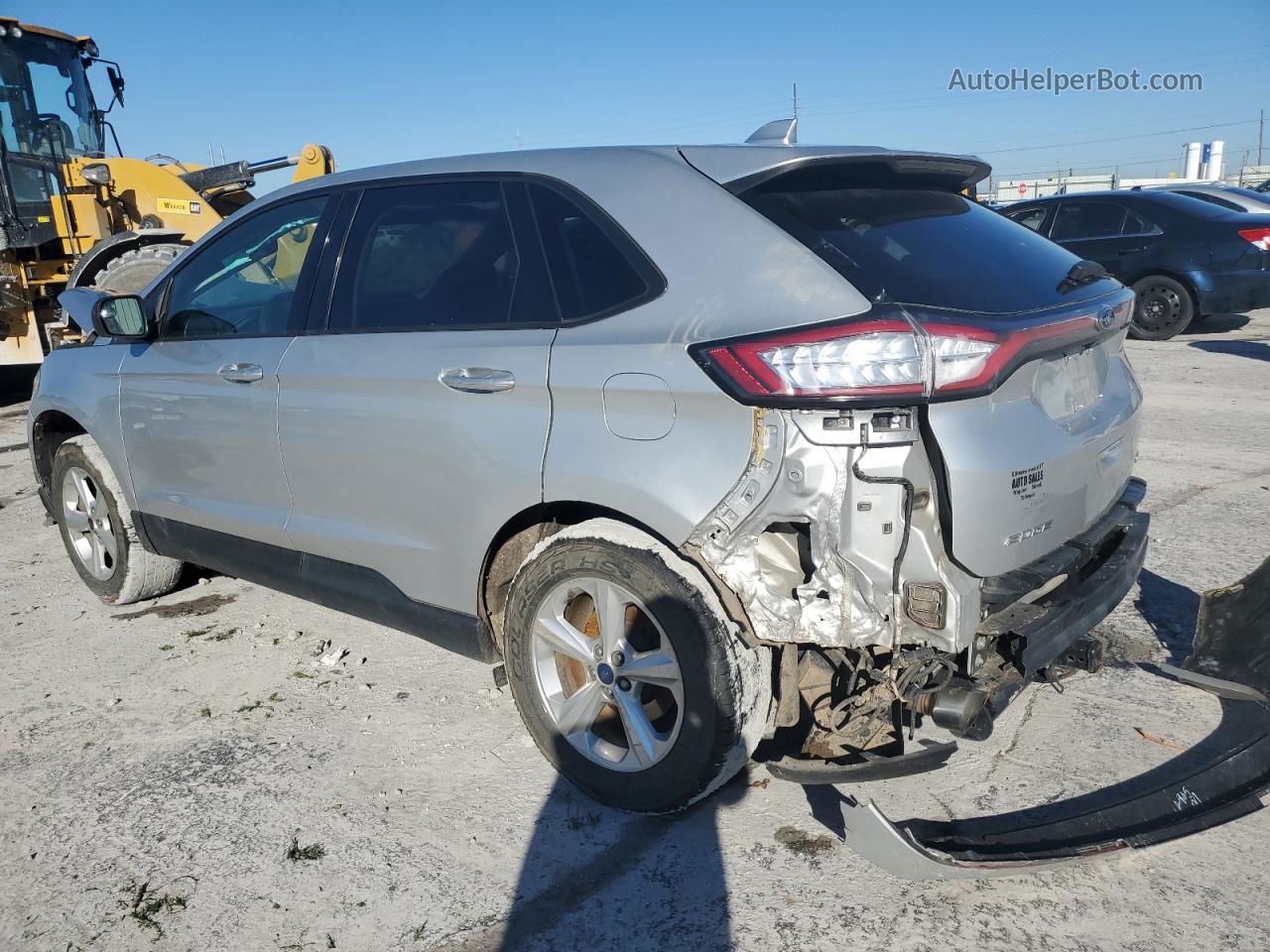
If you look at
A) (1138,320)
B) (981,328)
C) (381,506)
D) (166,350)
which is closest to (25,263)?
(166,350)

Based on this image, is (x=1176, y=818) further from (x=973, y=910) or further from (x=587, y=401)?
(x=587, y=401)

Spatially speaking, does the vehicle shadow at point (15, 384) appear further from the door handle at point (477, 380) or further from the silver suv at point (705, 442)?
the door handle at point (477, 380)

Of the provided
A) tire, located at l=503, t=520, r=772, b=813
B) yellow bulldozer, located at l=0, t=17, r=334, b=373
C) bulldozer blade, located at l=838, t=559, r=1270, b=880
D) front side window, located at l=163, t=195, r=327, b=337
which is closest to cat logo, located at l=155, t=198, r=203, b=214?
yellow bulldozer, located at l=0, t=17, r=334, b=373

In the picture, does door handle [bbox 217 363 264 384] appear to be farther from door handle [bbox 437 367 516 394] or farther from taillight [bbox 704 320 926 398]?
taillight [bbox 704 320 926 398]

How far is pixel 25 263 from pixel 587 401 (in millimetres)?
10186

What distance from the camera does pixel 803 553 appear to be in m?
2.49

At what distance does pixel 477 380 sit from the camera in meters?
2.96

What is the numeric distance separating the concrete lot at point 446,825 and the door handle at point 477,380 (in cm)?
124

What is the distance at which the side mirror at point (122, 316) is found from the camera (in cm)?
412

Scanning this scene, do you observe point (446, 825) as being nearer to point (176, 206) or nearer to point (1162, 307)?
point (176, 206)

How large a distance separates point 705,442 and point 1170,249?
1059cm

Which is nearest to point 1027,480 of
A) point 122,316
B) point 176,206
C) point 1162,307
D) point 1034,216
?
point 122,316

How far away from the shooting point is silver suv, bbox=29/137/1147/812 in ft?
7.82

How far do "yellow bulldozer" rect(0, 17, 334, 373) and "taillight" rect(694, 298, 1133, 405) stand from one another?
907 cm
